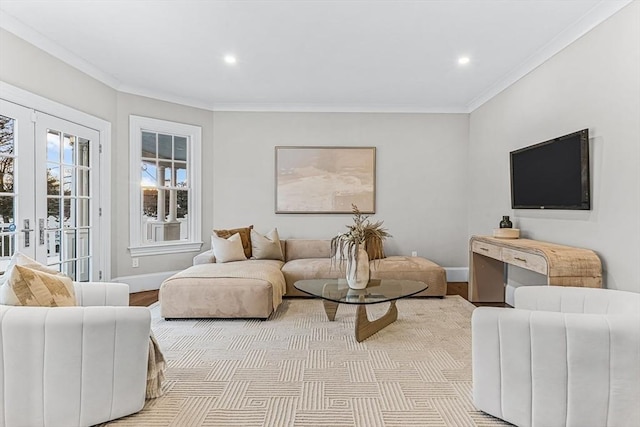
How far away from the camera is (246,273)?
12.5 feet

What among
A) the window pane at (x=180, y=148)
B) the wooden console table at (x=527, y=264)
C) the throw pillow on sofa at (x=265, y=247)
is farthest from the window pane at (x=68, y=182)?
the wooden console table at (x=527, y=264)

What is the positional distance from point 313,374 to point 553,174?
9.03 ft

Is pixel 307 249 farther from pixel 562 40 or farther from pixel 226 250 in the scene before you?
pixel 562 40

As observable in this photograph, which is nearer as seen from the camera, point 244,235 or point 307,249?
point 244,235

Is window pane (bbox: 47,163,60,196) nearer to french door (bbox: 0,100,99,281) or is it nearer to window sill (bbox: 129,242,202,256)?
french door (bbox: 0,100,99,281)

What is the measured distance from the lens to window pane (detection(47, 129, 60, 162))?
3.60 meters

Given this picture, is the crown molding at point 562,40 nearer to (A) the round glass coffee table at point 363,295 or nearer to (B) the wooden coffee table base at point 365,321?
(A) the round glass coffee table at point 363,295

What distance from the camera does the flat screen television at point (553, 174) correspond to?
9.79 feet

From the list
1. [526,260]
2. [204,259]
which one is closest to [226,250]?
[204,259]

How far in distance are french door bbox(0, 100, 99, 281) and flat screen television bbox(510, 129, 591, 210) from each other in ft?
15.6

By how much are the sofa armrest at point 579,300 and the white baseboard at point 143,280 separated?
4.42 m

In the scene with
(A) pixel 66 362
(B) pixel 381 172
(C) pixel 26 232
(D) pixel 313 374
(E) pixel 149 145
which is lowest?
(D) pixel 313 374

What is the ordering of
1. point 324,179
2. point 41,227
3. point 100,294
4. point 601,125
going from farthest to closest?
point 324,179 → point 41,227 → point 601,125 → point 100,294

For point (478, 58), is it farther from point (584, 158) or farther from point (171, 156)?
point (171, 156)
